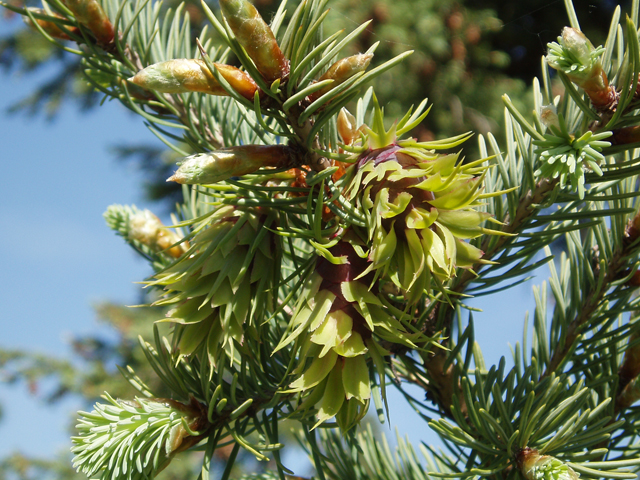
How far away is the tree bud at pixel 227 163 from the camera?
0.30 meters

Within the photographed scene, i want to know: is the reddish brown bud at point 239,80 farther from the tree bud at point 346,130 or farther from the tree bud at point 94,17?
the tree bud at point 94,17

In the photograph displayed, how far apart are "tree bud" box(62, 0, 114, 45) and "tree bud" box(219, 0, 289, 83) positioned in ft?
0.88

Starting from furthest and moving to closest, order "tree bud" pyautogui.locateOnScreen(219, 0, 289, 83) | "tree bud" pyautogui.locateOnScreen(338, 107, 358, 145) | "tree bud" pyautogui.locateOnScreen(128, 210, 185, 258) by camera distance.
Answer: "tree bud" pyautogui.locateOnScreen(128, 210, 185, 258)
"tree bud" pyautogui.locateOnScreen(338, 107, 358, 145)
"tree bud" pyautogui.locateOnScreen(219, 0, 289, 83)

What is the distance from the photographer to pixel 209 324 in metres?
0.39

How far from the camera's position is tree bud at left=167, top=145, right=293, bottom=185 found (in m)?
0.30

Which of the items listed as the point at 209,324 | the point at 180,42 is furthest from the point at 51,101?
the point at 209,324

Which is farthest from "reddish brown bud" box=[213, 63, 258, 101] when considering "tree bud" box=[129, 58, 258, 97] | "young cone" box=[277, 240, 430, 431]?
"young cone" box=[277, 240, 430, 431]

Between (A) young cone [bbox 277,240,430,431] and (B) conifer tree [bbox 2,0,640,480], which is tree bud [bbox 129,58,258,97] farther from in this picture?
(A) young cone [bbox 277,240,430,431]

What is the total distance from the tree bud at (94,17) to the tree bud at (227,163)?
27 centimetres

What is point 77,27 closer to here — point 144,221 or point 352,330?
point 144,221

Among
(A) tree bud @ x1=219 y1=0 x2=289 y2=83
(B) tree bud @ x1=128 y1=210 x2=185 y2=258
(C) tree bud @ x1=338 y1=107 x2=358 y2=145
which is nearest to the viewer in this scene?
(A) tree bud @ x1=219 y1=0 x2=289 y2=83

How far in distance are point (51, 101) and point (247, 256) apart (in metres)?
3.76

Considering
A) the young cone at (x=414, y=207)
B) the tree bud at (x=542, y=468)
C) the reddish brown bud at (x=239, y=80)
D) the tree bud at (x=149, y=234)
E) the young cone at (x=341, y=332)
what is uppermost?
the tree bud at (x=149, y=234)

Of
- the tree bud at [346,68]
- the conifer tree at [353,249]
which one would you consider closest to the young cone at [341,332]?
the conifer tree at [353,249]
